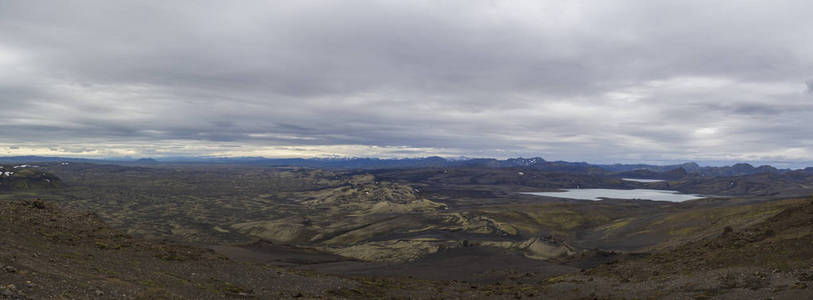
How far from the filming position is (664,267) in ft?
128

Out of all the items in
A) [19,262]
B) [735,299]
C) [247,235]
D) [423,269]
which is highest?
[19,262]

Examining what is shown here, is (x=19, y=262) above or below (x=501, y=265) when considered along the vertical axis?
above

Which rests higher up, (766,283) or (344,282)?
(766,283)

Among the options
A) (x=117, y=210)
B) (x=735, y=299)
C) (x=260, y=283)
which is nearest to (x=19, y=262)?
(x=260, y=283)

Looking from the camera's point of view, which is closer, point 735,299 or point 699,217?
point 735,299

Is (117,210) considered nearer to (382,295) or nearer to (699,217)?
(382,295)

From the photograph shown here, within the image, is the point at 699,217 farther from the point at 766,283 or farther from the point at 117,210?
the point at 117,210

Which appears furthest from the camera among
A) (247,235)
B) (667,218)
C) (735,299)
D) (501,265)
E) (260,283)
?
(247,235)

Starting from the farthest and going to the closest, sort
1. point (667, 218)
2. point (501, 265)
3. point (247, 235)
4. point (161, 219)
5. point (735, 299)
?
1. point (161, 219)
2. point (247, 235)
3. point (667, 218)
4. point (501, 265)
5. point (735, 299)

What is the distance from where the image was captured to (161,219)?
5103 inches

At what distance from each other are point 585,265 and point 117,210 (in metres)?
159

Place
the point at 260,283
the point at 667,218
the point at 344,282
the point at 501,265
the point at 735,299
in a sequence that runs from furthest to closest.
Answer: the point at 667,218 → the point at 501,265 → the point at 344,282 → the point at 260,283 → the point at 735,299

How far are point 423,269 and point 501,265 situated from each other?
415 inches

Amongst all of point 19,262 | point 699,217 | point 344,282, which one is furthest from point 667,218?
point 19,262
